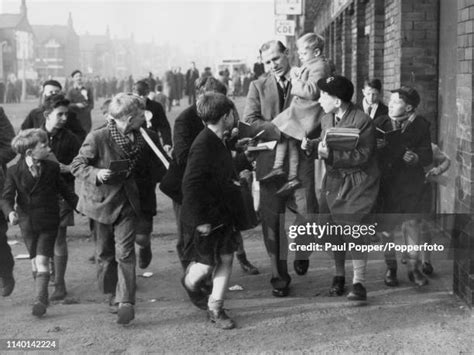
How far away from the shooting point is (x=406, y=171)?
6.25m

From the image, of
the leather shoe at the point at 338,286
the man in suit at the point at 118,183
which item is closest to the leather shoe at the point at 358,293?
the leather shoe at the point at 338,286

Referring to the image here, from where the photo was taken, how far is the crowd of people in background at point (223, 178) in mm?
5348

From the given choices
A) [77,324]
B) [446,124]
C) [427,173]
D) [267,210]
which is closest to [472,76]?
[427,173]

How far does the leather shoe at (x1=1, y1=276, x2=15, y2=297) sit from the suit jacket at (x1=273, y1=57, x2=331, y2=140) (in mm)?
2524

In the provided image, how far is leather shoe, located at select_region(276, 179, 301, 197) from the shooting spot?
621 cm

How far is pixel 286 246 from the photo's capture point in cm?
625

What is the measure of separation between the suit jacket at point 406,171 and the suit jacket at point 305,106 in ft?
1.97

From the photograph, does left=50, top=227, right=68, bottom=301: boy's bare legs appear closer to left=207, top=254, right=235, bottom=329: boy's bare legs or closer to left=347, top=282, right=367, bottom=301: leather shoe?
left=207, top=254, right=235, bottom=329: boy's bare legs

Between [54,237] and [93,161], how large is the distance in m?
0.73

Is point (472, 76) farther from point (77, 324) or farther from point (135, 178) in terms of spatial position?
point (77, 324)

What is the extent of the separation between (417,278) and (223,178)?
2.06 m

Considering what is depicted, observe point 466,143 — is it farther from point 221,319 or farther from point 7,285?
point 7,285

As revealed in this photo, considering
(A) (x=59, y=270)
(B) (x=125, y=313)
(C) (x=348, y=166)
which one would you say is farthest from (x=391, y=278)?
(A) (x=59, y=270)

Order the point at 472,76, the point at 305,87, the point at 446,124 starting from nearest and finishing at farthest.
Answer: the point at 472,76
the point at 305,87
the point at 446,124
